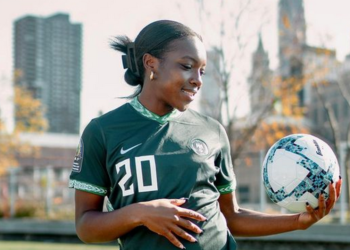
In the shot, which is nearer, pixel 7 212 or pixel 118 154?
pixel 118 154

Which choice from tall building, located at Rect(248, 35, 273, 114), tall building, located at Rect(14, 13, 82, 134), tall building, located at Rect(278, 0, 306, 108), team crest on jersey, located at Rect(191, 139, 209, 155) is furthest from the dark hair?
tall building, located at Rect(14, 13, 82, 134)

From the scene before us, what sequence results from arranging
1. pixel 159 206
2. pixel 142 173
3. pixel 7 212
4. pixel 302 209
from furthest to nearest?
pixel 7 212 → pixel 302 209 → pixel 142 173 → pixel 159 206

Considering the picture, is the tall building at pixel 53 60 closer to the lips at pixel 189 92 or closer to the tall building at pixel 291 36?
the tall building at pixel 291 36

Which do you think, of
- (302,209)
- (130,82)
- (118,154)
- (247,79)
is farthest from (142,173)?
(247,79)

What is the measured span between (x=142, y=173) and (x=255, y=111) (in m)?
16.9

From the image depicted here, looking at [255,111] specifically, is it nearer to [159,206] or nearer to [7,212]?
[7,212]

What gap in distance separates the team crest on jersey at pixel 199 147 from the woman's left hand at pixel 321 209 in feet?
1.81

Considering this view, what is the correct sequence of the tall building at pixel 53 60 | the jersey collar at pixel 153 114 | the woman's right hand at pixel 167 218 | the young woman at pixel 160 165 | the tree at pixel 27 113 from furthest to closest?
1. the tall building at pixel 53 60
2. the tree at pixel 27 113
3. the jersey collar at pixel 153 114
4. the young woman at pixel 160 165
5. the woman's right hand at pixel 167 218

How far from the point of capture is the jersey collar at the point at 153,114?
298 centimetres

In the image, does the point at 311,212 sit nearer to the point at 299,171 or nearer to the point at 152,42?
the point at 299,171

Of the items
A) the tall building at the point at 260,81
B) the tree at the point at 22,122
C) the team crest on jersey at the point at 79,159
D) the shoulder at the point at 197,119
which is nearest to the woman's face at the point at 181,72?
the shoulder at the point at 197,119

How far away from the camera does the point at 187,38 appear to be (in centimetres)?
292

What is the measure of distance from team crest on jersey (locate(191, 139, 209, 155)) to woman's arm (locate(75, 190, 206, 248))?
27 cm

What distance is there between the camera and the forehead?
113 inches
